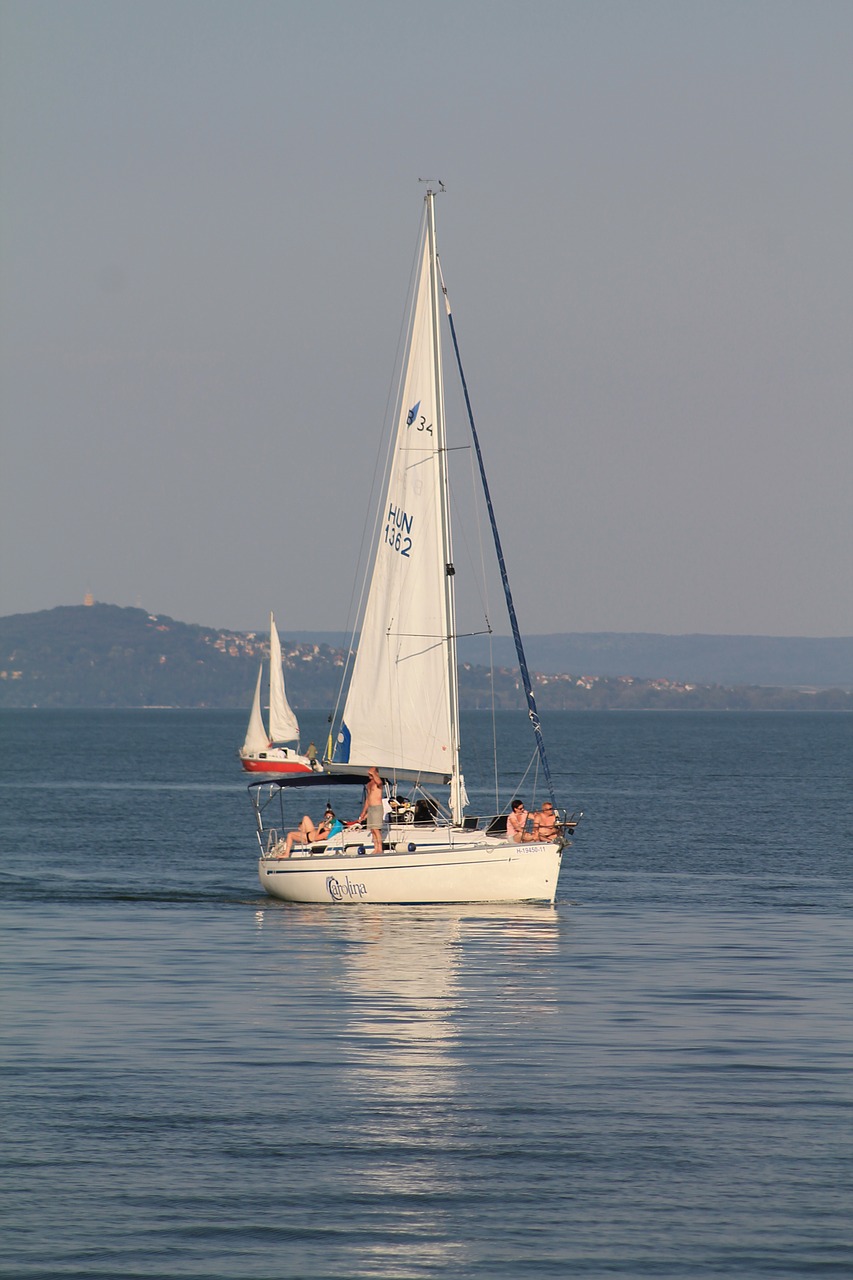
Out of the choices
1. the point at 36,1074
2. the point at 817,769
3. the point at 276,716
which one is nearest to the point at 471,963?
the point at 36,1074

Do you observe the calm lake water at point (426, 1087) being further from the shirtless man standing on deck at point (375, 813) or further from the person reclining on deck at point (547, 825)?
the person reclining on deck at point (547, 825)

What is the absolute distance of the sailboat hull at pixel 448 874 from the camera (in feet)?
133

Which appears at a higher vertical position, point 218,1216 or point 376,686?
point 376,686

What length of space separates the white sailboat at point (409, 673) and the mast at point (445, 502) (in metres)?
0.02

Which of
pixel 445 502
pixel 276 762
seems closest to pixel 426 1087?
pixel 445 502

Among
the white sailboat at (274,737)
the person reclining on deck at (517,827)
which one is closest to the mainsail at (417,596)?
the person reclining on deck at (517,827)

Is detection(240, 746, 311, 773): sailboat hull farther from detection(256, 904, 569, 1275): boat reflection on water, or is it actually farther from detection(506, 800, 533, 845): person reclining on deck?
detection(506, 800, 533, 845): person reclining on deck

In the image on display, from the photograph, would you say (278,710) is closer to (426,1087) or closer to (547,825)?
(547,825)

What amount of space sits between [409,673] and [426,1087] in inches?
895

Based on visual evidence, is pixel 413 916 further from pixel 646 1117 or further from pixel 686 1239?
Answer: pixel 686 1239

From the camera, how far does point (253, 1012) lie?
27422mm

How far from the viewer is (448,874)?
134ft

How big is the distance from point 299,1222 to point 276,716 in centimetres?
11936

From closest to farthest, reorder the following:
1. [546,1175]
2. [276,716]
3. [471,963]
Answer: [546,1175], [471,963], [276,716]
